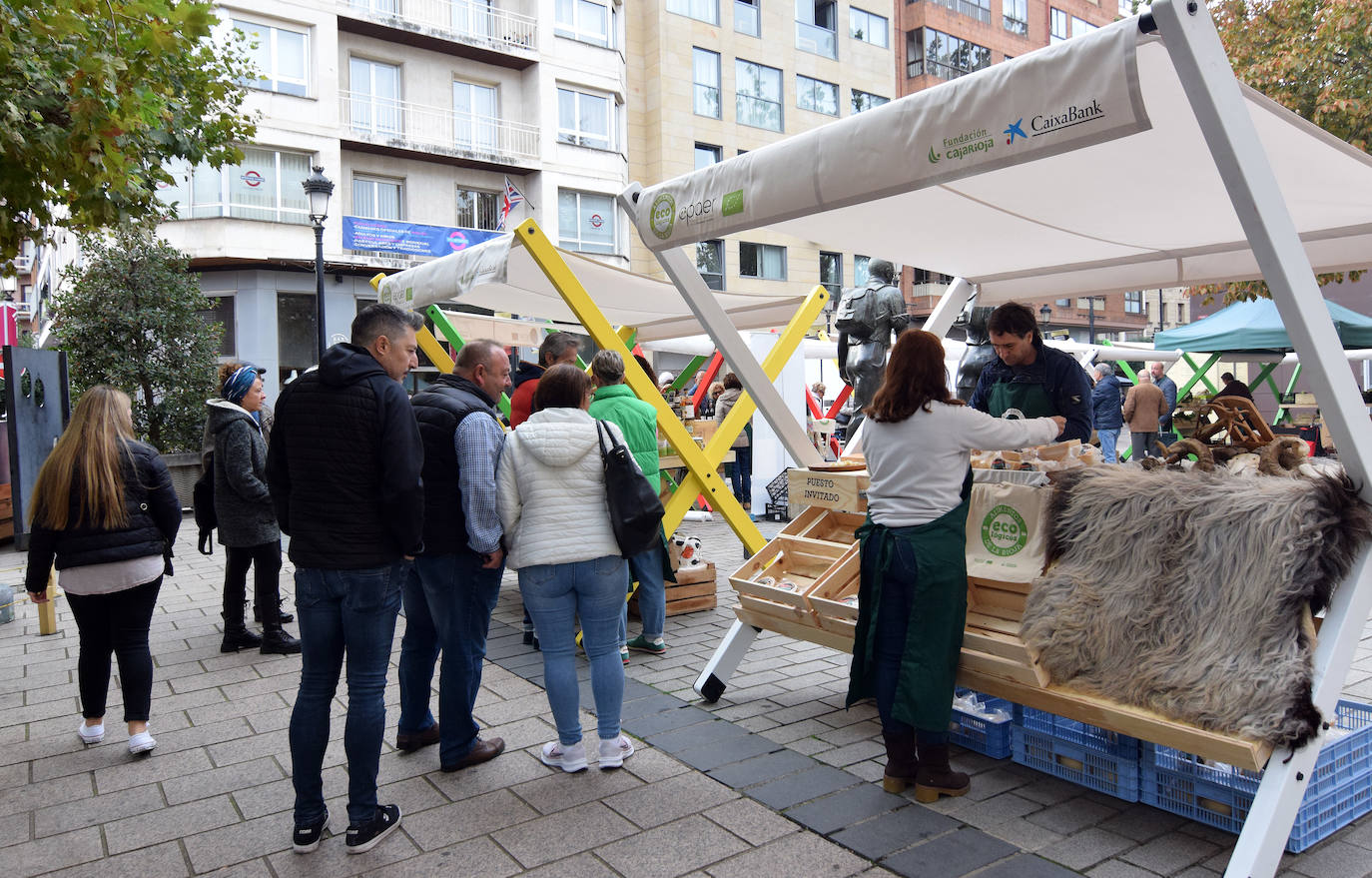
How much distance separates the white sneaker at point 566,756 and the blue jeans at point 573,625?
0.14 ft

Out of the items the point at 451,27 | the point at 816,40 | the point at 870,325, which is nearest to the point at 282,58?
the point at 451,27

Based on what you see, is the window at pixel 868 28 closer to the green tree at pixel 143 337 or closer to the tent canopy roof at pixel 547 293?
the green tree at pixel 143 337

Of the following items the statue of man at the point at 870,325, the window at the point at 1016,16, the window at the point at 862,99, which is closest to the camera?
the statue of man at the point at 870,325

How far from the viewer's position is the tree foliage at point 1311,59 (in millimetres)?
11773

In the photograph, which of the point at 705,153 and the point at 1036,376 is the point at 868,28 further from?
the point at 1036,376

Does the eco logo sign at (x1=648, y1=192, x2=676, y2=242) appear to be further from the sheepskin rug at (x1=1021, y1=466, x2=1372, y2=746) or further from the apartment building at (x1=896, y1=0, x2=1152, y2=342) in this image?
the apartment building at (x1=896, y1=0, x2=1152, y2=342)

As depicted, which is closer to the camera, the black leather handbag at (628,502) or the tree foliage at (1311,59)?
the black leather handbag at (628,502)

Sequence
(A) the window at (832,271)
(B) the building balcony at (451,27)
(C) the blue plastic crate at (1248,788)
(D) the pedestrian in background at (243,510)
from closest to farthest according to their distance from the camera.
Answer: (C) the blue plastic crate at (1248,788) < (D) the pedestrian in background at (243,510) < (B) the building balcony at (451,27) < (A) the window at (832,271)

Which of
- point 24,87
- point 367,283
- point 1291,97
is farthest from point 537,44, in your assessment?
point 24,87

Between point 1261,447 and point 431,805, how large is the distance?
3.53 meters

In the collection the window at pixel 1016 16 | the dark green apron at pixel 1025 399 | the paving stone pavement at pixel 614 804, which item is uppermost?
the window at pixel 1016 16

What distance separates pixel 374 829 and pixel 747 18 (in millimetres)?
34004

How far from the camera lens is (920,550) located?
3514 mm

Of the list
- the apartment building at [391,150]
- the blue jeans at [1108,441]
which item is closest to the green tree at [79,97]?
the blue jeans at [1108,441]
